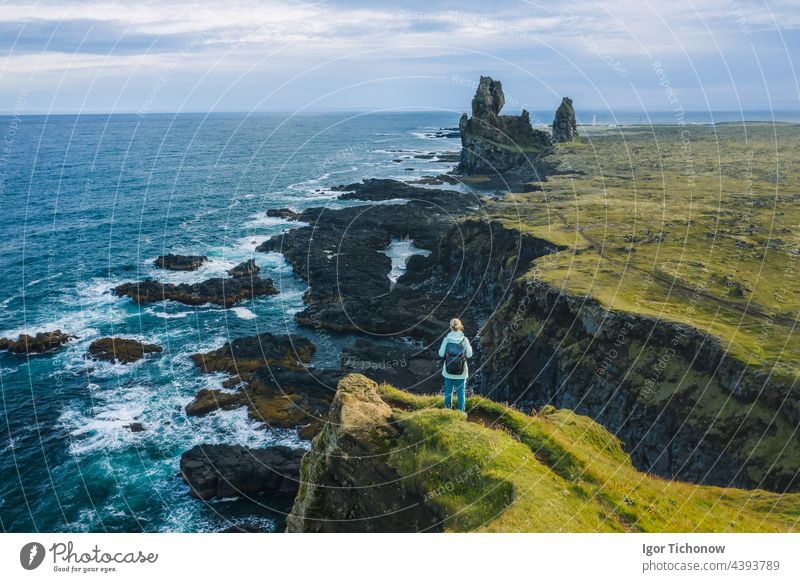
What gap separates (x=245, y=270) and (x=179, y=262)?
38.8 ft

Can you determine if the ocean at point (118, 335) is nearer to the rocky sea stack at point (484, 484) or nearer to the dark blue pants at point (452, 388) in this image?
the rocky sea stack at point (484, 484)

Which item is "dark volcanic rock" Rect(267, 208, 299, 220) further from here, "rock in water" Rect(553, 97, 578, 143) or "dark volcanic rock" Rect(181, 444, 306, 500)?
"rock in water" Rect(553, 97, 578, 143)

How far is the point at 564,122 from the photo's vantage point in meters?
164

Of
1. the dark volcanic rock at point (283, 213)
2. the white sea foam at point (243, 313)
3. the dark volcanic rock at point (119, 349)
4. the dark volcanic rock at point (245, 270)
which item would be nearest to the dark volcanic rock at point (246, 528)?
the dark volcanic rock at point (119, 349)

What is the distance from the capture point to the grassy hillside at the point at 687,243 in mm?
36938

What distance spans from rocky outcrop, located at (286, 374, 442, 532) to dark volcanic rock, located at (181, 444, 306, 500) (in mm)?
19763

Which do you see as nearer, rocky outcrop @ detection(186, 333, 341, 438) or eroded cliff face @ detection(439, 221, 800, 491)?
eroded cliff face @ detection(439, 221, 800, 491)

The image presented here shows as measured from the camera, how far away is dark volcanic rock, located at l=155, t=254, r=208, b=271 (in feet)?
262

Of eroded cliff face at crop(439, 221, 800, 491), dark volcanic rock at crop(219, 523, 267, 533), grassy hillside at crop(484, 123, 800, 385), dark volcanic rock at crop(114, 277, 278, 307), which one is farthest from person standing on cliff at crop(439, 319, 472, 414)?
dark volcanic rock at crop(114, 277, 278, 307)

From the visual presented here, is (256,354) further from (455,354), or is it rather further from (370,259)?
(455,354)

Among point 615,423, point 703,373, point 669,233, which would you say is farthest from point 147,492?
point 669,233

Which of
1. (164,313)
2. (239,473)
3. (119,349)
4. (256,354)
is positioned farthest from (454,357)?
(164,313)

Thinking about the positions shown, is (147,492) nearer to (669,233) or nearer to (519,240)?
(519,240)
